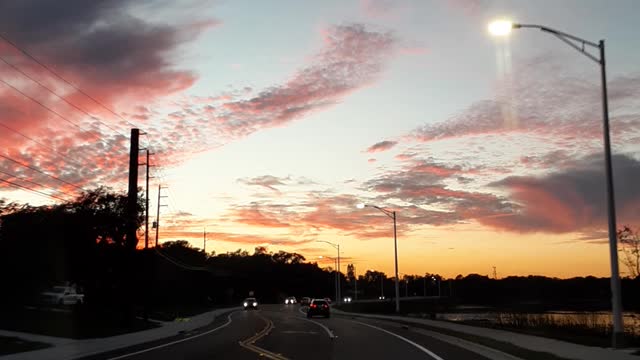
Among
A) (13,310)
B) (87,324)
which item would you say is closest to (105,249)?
(13,310)

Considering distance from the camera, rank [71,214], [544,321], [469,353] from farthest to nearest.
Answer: [71,214], [544,321], [469,353]

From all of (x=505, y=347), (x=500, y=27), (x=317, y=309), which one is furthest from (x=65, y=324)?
(x=317, y=309)

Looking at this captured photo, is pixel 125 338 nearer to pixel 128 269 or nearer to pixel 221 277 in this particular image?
pixel 128 269

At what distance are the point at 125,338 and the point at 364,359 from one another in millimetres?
13749

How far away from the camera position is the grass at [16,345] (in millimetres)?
21305

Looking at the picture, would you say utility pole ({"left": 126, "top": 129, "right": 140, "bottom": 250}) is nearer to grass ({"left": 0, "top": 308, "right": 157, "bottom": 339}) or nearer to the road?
grass ({"left": 0, "top": 308, "right": 157, "bottom": 339})

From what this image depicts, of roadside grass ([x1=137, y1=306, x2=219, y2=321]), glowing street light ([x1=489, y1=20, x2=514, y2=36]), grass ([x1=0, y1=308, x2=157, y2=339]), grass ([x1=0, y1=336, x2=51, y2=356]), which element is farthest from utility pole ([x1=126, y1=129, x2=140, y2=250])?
glowing street light ([x1=489, y1=20, x2=514, y2=36])

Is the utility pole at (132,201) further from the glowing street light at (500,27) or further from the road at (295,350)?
the glowing street light at (500,27)

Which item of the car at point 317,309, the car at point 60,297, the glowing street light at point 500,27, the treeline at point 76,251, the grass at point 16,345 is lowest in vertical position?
Result: the car at point 317,309

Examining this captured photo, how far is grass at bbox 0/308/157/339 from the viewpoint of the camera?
1184 inches

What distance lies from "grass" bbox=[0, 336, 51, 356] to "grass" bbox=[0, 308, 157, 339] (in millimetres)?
3413

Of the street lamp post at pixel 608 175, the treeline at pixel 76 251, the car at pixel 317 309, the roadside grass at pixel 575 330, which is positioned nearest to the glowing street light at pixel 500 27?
the street lamp post at pixel 608 175

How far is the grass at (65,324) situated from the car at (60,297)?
14.7 meters

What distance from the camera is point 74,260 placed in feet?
148
